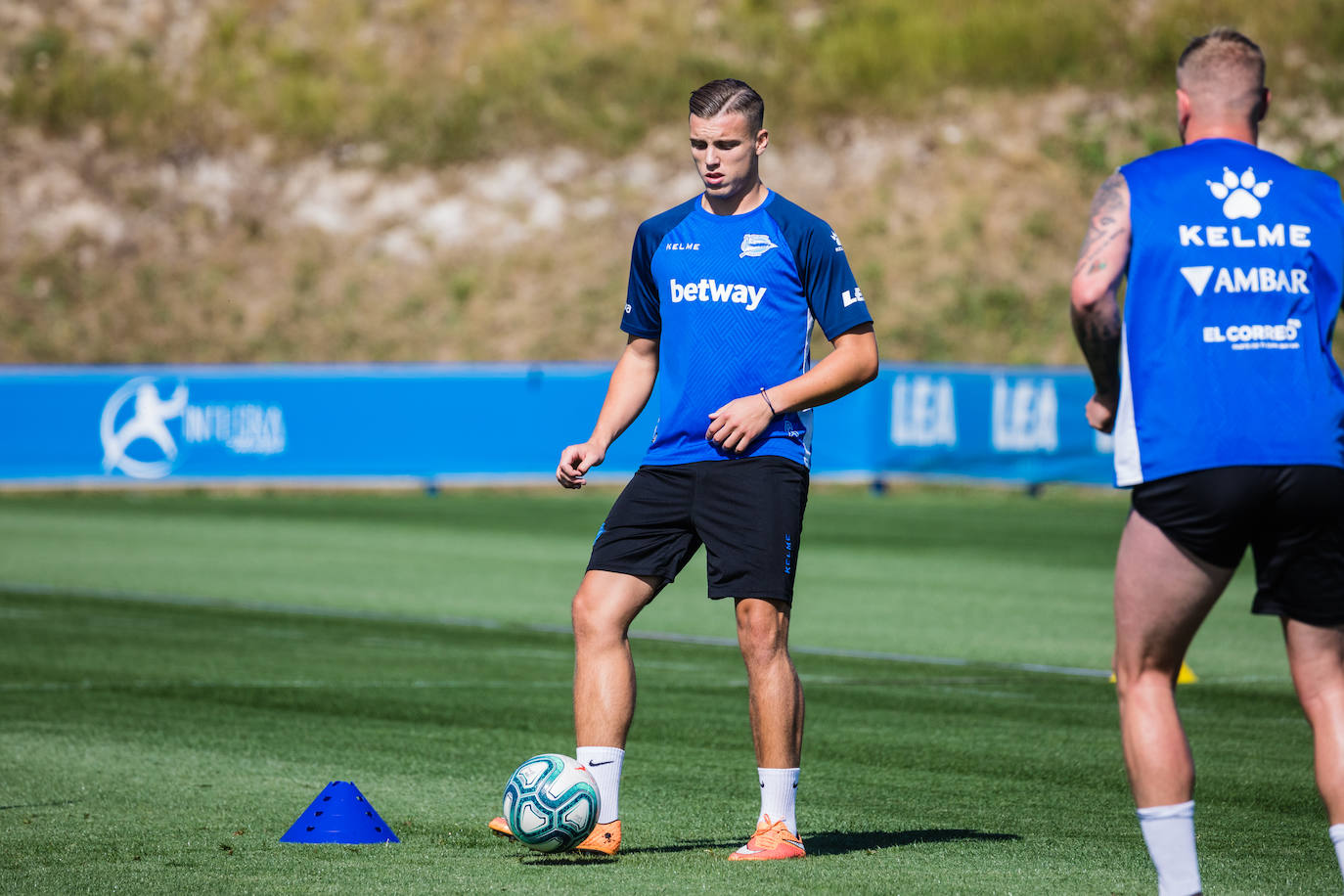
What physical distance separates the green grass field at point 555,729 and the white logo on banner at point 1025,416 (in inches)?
399

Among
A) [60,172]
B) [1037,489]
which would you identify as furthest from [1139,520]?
[60,172]

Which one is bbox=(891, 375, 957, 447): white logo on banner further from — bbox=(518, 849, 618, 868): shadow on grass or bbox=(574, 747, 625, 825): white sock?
bbox=(518, 849, 618, 868): shadow on grass

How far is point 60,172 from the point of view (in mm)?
45875

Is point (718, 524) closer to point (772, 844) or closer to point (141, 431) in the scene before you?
point (772, 844)

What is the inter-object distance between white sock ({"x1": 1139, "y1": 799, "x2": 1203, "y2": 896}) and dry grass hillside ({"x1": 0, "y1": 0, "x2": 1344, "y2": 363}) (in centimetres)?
3594

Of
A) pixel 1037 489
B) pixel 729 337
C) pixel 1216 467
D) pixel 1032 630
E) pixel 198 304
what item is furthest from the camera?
pixel 198 304

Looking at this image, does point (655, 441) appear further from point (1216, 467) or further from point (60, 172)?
point (60, 172)

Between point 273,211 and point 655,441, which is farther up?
point 273,211

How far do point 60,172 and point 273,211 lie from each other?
4852 millimetres

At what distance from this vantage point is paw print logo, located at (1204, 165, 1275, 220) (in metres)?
4.79

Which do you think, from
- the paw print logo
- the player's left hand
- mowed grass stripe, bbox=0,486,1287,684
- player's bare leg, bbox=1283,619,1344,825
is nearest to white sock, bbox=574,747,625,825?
the player's left hand

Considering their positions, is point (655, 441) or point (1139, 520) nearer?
point (1139, 520)

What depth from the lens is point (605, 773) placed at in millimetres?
6219

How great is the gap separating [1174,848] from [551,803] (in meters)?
1.95
